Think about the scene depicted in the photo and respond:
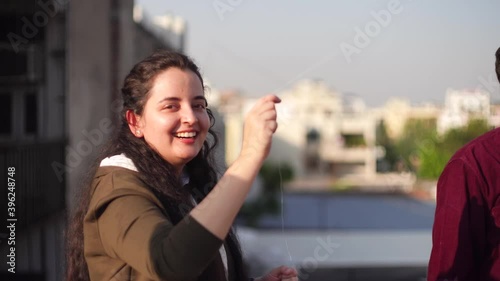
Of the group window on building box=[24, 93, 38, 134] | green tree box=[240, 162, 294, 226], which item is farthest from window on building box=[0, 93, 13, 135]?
green tree box=[240, 162, 294, 226]

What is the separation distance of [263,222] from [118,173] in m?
34.2

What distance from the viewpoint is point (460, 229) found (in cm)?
156

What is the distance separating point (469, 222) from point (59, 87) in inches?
190

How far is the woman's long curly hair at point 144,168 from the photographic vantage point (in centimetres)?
124

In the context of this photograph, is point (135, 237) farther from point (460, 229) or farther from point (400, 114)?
point (400, 114)

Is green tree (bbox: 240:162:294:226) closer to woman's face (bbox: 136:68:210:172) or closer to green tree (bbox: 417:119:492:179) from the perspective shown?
green tree (bbox: 417:119:492:179)

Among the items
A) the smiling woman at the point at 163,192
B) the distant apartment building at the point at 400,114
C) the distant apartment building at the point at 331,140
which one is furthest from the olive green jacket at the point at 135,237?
the distant apartment building at the point at 331,140

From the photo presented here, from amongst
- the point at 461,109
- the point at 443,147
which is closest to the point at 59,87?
the point at 461,109

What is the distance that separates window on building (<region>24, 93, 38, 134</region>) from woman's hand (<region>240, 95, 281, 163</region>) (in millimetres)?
4899

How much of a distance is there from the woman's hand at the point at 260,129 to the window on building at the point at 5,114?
4.71 meters

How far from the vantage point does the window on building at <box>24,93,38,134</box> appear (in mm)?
5691

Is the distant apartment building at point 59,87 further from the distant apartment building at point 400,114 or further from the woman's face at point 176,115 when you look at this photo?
the distant apartment building at point 400,114

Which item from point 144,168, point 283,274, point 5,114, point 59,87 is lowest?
point 283,274

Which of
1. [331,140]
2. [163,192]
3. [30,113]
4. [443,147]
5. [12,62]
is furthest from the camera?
[331,140]
